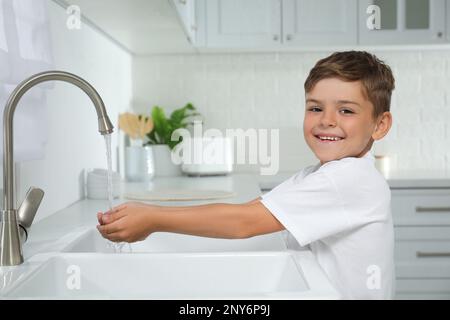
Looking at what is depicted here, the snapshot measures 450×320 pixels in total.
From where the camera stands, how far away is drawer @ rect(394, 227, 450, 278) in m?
2.62

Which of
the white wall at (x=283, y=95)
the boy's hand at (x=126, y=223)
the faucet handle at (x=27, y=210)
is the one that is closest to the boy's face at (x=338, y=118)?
the boy's hand at (x=126, y=223)

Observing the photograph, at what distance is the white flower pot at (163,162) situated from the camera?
9.90 ft

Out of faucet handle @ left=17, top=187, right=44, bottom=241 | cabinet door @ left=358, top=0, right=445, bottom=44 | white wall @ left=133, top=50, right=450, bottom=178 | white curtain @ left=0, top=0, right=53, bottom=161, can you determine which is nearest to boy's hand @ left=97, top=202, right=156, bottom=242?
faucet handle @ left=17, top=187, right=44, bottom=241

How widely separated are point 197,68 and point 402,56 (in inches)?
41.7

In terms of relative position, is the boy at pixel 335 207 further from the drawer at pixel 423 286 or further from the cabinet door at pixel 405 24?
the cabinet door at pixel 405 24

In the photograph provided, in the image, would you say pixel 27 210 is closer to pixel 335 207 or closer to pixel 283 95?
pixel 335 207

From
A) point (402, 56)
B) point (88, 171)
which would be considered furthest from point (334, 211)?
point (402, 56)

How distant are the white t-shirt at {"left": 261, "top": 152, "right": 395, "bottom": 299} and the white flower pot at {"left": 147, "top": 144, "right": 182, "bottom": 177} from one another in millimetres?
1942

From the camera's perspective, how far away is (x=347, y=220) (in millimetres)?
1055

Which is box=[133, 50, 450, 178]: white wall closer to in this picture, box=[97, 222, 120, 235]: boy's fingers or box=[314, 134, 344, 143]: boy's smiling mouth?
box=[314, 134, 344, 143]: boy's smiling mouth

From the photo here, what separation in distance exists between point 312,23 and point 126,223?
2.05m

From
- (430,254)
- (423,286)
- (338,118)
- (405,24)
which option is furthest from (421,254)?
(338,118)

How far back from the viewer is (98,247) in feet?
4.75
